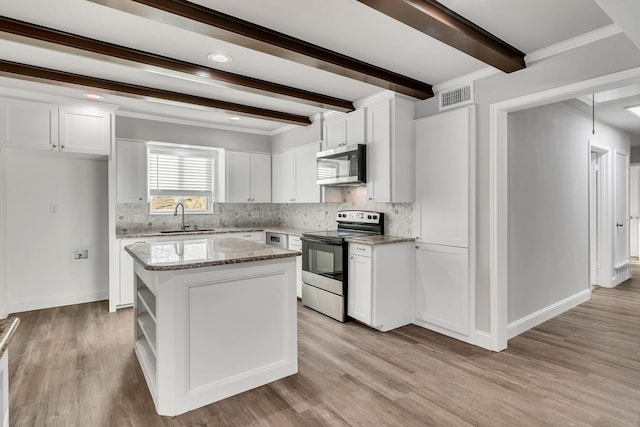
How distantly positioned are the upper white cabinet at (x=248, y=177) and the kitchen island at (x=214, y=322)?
2796mm

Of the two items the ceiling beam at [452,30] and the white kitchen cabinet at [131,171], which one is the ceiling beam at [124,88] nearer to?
the white kitchen cabinet at [131,171]

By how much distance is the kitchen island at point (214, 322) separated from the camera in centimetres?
217

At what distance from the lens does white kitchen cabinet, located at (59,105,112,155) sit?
158 inches

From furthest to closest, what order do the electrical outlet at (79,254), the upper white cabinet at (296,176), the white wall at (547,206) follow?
the upper white cabinet at (296,176), the electrical outlet at (79,254), the white wall at (547,206)

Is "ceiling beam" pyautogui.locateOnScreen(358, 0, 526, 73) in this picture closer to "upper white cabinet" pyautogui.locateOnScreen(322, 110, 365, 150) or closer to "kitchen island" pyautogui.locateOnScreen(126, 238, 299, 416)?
"upper white cabinet" pyautogui.locateOnScreen(322, 110, 365, 150)

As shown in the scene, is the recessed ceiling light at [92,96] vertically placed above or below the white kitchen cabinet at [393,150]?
above

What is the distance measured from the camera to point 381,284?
11.7 ft

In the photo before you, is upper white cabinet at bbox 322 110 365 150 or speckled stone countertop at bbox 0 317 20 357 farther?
upper white cabinet at bbox 322 110 365 150

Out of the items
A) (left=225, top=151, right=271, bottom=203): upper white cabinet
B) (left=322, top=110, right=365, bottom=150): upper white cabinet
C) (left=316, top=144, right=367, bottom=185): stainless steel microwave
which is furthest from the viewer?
(left=225, top=151, right=271, bottom=203): upper white cabinet

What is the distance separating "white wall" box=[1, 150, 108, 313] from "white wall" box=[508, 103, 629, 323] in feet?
16.3

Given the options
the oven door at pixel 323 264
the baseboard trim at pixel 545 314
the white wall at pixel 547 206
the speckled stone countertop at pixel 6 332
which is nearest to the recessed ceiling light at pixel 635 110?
the white wall at pixel 547 206

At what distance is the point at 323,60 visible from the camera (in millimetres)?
2752

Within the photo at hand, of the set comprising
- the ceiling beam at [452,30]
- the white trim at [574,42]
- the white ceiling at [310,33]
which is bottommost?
the ceiling beam at [452,30]

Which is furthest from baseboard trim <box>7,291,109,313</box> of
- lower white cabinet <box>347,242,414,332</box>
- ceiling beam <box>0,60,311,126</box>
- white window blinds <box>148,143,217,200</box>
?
lower white cabinet <box>347,242,414,332</box>
